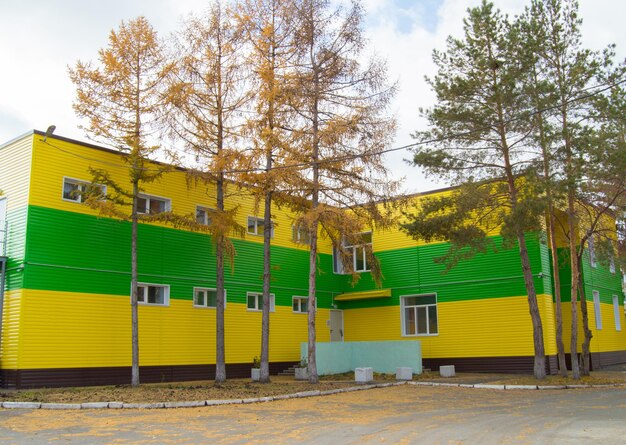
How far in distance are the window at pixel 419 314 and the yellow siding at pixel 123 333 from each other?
16.1 feet

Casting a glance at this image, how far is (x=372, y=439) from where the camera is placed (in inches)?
340

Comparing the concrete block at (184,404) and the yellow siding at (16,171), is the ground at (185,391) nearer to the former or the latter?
the concrete block at (184,404)

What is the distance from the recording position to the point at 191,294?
2128 centimetres

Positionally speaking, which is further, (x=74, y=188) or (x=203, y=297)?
(x=203, y=297)

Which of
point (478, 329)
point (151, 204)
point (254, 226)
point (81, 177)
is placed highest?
point (81, 177)

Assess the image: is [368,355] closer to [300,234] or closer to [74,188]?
[300,234]

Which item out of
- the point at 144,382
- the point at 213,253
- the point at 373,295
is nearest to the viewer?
the point at 144,382

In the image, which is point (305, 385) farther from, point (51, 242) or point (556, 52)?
point (556, 52)

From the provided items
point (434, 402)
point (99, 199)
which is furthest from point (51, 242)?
point (434, 402)

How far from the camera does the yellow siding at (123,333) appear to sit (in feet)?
56.0

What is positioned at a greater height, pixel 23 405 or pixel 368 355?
pixel 368 355

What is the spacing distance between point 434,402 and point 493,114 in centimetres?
870

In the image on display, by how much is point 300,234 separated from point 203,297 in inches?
236

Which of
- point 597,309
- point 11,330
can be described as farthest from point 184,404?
point 597,309
